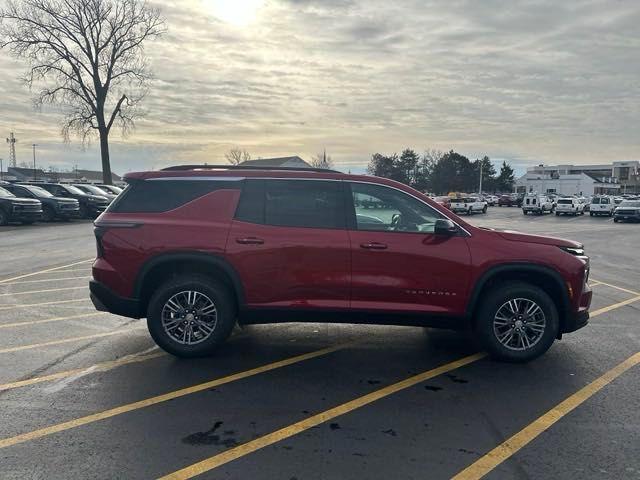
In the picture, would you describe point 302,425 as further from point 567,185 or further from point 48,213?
point 567,185

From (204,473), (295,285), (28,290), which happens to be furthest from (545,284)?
(28,290)

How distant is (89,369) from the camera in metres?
4.82

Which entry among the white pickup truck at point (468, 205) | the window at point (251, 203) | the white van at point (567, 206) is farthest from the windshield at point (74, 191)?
the white van at point (567, 206)

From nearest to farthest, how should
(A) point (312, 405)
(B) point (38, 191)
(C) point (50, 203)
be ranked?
(A) point (312, 405)
(C) point (50, 203)
(B) point (38, 191)

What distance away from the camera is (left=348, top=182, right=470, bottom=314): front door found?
16.1ft

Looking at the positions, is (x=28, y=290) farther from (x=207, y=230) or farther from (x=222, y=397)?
(x=222, y=397)

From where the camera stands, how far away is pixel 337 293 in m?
4.99

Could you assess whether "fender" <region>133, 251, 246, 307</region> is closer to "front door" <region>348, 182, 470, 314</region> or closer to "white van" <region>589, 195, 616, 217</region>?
"front door" <region>348, 182, 470, 314</region>

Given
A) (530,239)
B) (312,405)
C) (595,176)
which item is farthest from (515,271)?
(595,176)

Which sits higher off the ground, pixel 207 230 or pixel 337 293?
pixel 207 230

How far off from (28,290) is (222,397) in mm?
5672

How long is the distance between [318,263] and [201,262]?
1.17m

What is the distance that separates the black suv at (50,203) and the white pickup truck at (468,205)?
28.4 m

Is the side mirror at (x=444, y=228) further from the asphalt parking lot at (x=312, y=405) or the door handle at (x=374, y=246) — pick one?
the asphalt parking lot at (x=312, y=405)
